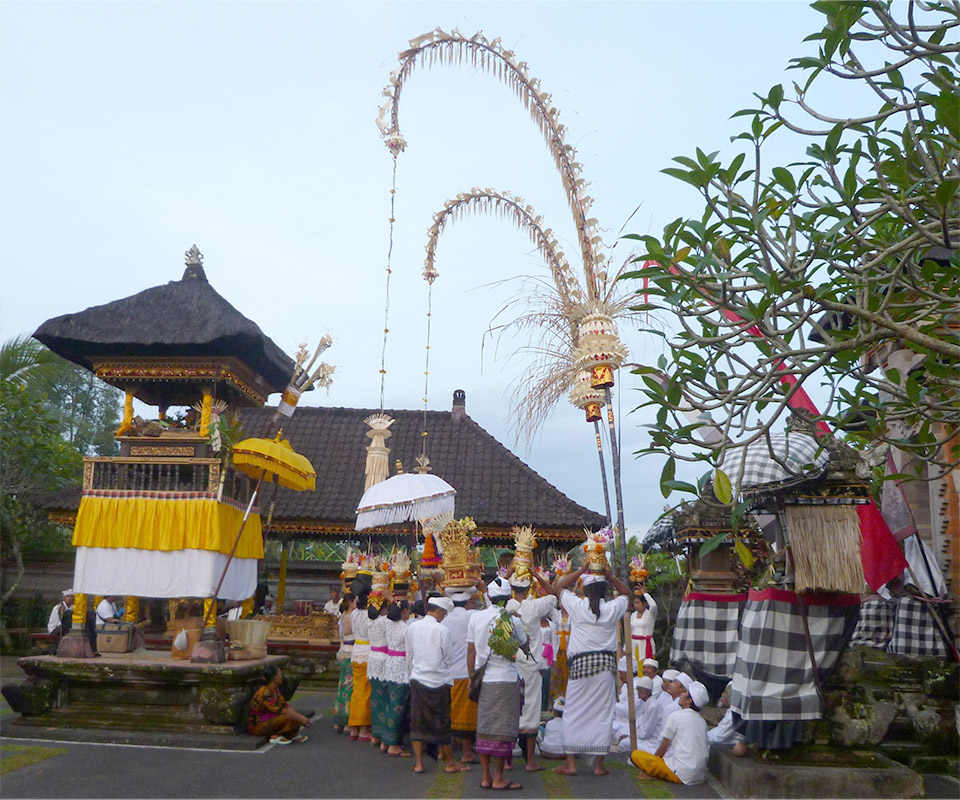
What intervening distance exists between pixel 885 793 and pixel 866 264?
4.30 m

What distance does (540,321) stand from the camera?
28.3 ft

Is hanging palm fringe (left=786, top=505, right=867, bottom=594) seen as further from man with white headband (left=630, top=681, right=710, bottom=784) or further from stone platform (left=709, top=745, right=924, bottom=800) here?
man with white headband (left=630, top=681, right=710, bottom=784)

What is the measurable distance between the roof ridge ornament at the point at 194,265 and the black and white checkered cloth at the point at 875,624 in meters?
10.4

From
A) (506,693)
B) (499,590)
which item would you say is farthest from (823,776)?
(499,590)

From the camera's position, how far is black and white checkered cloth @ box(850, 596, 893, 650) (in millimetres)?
8633

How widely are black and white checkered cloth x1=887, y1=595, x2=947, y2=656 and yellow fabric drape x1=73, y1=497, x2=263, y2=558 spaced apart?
8.09 meters

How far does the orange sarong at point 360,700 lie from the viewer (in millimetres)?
8656

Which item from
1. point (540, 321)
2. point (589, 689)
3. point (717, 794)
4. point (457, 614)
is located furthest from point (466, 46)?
point (717, 794)

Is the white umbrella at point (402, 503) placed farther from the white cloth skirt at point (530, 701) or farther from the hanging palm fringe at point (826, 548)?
the hanging palm fringe at point (826, 548)

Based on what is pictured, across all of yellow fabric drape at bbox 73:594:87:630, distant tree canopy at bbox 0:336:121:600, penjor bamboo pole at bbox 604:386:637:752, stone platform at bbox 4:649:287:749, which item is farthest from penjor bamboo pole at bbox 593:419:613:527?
distant tree canopy at bbox 0:336:121:600

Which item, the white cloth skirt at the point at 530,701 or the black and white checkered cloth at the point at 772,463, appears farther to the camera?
the white cloth skirt at the point at 530,701

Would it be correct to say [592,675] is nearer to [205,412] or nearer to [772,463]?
[772,463]

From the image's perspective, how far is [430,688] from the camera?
24.0 feet

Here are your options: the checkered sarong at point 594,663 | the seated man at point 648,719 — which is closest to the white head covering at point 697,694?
the seated man at point 648,719
